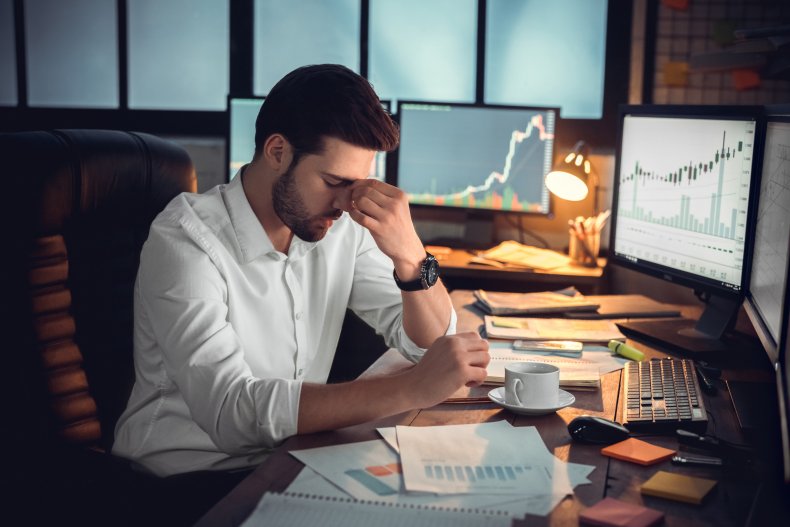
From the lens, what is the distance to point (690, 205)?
5.75 ft

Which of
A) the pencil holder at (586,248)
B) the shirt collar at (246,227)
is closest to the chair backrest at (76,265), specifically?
the shirt collar at (246,227)

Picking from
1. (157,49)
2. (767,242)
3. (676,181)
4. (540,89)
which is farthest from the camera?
(157,49)

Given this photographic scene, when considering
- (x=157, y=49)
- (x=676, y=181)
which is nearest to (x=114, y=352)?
(x=676, y=181)

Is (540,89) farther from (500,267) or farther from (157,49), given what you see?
(157,49)

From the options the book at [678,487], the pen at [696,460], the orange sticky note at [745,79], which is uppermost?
the orange sticky note at [745,79]

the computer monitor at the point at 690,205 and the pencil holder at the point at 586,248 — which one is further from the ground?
the computer monitor at the point at 690,205

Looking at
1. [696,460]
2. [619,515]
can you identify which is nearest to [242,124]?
[696,460]

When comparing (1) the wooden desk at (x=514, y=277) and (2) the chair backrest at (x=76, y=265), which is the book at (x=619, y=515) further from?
(1) the wooden desk at (x=514, y=277)

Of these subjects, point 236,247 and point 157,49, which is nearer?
point 236,247

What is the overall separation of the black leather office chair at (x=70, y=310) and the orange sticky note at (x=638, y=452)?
2.17 ft

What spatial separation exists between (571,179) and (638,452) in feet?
4.92

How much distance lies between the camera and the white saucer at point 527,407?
1.26m

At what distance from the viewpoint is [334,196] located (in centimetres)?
149

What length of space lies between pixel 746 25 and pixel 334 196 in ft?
6.06
